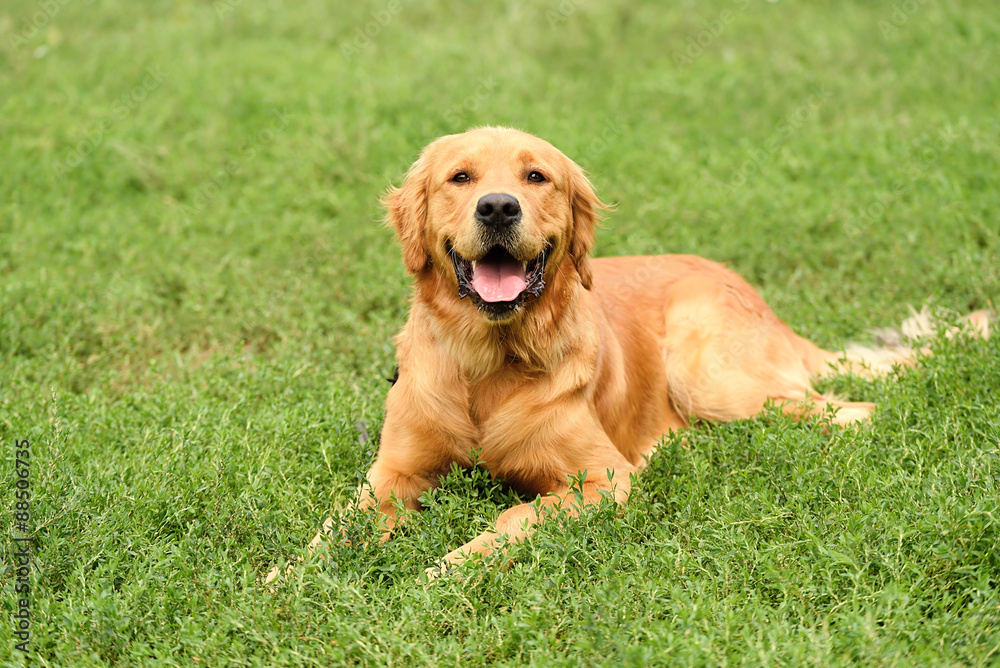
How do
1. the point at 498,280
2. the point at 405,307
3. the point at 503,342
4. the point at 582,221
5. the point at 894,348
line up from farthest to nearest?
the point at 405,307, the point at 894,348, the point at 582,221, the point at 503,342, the point at 498,280

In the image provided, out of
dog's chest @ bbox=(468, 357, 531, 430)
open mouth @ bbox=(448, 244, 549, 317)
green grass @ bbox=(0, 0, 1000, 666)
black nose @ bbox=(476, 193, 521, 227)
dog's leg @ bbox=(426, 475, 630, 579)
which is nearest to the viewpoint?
green grass @ bbox=(0, 0, 1000, 666)

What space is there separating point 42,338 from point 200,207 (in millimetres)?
2043

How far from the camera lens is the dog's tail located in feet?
14.6

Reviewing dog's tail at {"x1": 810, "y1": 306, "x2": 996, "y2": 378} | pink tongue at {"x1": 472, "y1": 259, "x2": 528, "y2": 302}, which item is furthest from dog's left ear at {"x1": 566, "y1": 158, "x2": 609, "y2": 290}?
dog's tail at {"x1": 810, "y1": 306, "x2": 996, "y2": 378}

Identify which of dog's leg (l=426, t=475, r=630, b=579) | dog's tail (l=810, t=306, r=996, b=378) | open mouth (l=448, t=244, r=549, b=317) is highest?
open mouth (l=448, t=244, r=549, b=317)

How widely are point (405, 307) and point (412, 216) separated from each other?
1842mm

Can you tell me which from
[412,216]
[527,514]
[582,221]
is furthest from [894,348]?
[412,216]

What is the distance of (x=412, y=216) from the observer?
3.71m

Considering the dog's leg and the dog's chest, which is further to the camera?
the dog's chest

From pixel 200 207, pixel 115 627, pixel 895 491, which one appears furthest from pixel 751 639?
pixel 200 207

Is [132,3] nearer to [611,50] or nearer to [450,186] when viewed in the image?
[611,50]

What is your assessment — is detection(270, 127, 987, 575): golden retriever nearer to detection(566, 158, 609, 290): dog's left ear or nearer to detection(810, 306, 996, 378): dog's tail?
detection(566, 158, 609, 290): dog's left ear

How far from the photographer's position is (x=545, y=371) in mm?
3568

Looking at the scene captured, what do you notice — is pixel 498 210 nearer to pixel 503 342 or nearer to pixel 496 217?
pixel 496 217
